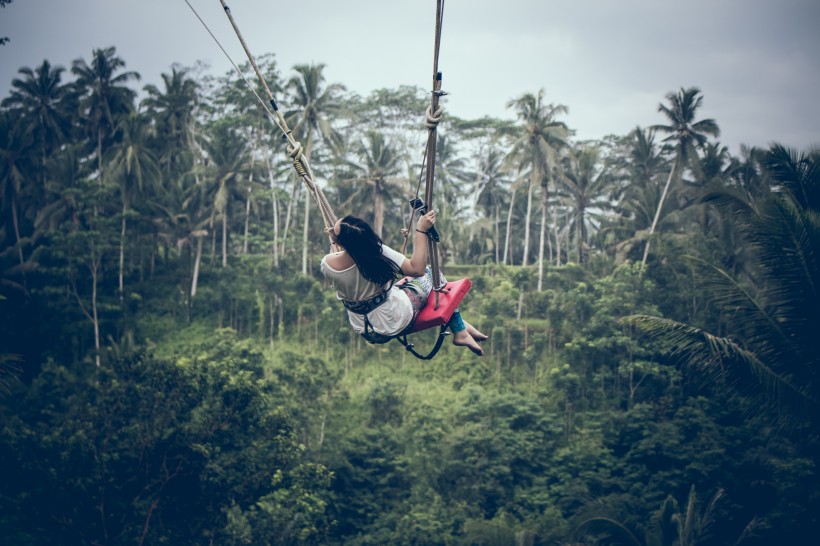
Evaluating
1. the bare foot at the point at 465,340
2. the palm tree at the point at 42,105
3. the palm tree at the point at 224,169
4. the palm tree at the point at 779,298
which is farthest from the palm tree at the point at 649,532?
the palm tree at the point at 42,105

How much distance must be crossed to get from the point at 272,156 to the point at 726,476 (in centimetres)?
Answer: 2261

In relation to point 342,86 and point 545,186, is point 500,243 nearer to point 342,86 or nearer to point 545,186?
point 545,186

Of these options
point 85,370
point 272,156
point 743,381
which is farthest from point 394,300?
point 272,156

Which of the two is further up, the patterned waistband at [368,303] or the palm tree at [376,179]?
the palm tree at [376,179]

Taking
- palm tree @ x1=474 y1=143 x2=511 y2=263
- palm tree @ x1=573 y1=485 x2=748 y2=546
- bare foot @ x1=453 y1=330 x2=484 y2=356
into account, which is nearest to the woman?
bare foot @ x1=453 y1=330 x2=484 y2=356

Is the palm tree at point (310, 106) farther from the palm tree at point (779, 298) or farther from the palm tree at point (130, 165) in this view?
the palm tree at point (779, 298)

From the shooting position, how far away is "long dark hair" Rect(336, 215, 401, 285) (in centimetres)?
368

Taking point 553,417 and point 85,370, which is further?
point 85,370

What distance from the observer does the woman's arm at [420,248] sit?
3.73m

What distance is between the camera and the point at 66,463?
12.2 metres

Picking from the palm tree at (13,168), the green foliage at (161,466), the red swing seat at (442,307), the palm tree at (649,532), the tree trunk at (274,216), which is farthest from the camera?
the tree trunk at (274,216)

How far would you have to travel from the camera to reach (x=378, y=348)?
23.9m

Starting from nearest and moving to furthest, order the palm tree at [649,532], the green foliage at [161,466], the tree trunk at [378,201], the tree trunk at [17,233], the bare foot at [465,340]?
the bare foot at [465,340]
the palm tree at [649,532]
the green foliage at [161,466]
the tree trunk at [17,233]
the tree trunk at [378,201]

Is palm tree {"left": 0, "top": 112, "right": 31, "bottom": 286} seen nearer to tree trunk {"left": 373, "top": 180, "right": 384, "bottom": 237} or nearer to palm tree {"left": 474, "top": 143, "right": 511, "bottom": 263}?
tree trunk {"left": 373, "top": 180, "right": 384, "bottom": 237}
